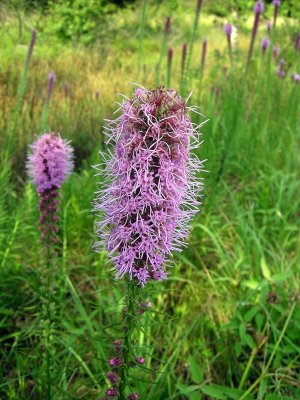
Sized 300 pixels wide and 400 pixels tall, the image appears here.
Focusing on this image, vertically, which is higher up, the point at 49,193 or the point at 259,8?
the point at 259,8

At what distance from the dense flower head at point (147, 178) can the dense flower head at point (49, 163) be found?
0.89m

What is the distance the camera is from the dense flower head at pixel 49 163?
211 centimetres

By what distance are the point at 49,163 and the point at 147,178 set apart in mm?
1054

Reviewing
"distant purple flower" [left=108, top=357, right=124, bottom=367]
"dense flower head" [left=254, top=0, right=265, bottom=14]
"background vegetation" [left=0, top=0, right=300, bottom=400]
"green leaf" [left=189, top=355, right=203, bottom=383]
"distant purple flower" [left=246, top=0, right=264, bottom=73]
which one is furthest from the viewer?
"dense flower head" [left=254, top=0, right=265, bottom=14]

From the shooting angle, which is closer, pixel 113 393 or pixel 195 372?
pixel 113 393

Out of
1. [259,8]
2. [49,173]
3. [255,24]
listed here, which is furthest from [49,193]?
[259,8]

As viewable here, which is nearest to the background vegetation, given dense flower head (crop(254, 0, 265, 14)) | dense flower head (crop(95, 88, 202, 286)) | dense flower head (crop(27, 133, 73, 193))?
dense flower head (crop(95, 88, 202, 286))

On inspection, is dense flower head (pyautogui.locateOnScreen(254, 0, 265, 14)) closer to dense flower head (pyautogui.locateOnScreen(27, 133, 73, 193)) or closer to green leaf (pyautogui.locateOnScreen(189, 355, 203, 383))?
dense flower head (pyautogui.locateOnScreen(27, 133, 73, 193))

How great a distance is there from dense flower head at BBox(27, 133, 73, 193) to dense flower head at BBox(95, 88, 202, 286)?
893 millimetres

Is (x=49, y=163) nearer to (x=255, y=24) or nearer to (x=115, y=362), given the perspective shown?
(x=115, y=362)

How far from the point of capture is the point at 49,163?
2109mm

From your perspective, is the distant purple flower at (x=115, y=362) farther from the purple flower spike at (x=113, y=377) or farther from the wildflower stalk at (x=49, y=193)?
the wildflower stalk at (x=49, y=193)

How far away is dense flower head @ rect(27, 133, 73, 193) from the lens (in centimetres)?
211

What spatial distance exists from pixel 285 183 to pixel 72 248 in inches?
64.1
